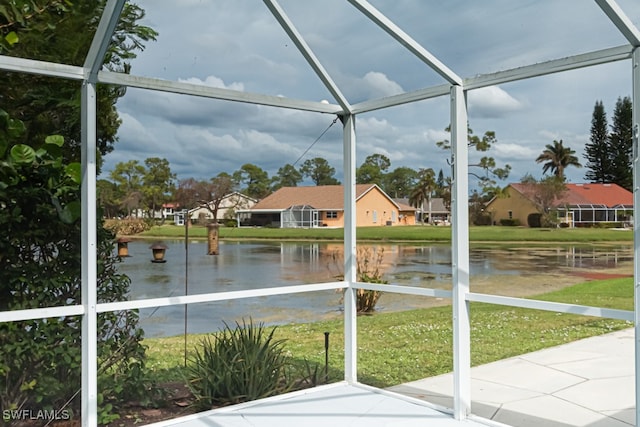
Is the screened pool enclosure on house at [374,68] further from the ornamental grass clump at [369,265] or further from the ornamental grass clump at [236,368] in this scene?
the ornamental grass clump at [369,265]

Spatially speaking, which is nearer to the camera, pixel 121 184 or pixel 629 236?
pixel 629 236

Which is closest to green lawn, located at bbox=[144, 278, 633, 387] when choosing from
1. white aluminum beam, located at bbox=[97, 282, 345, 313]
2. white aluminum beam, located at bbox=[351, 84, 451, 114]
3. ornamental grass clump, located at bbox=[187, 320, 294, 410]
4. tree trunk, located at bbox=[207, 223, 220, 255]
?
ornamental grass clump, located at bbox=[187, 320, 294, 410]

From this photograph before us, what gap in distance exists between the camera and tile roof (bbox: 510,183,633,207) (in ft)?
10.3

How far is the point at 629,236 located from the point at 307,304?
274cm

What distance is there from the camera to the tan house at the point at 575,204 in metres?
3.20

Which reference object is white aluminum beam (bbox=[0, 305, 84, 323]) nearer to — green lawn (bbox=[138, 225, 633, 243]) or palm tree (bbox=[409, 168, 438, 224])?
green lawn (bbox=[138, 225, 633, 243])

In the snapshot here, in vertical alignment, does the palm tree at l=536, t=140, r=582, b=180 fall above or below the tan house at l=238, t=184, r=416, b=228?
above

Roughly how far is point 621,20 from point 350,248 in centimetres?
250

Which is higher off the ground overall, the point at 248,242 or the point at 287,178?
the point at 287,178

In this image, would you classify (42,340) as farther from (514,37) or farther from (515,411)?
(514,37)

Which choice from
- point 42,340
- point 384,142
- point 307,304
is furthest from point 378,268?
point 42,340

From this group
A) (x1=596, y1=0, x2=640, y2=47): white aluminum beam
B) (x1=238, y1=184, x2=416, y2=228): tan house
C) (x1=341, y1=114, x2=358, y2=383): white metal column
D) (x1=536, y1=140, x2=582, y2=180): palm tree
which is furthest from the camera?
(x1=238, y1=184, x2=416, y2=228): tan house

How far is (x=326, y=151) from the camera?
4.98m

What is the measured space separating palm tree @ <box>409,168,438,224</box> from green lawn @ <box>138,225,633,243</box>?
0.68ft
